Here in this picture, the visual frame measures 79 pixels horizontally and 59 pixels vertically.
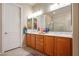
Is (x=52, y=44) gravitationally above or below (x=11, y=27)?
below

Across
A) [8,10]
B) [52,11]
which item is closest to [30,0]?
[8,10]

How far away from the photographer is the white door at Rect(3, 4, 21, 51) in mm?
1692

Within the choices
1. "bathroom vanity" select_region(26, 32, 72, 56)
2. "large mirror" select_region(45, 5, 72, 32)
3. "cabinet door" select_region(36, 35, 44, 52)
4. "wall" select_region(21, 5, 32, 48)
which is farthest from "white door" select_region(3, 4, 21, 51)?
"large mirror" select_region(45, 5, 72, 32)

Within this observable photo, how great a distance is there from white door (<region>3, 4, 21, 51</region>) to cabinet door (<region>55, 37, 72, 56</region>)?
0.67 m

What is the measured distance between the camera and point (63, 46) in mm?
1723

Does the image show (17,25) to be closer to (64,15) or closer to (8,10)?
(8,10)

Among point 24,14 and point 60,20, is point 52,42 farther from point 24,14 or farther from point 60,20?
point 24,14

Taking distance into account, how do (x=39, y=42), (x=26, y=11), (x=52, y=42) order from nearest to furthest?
(x=26, y=11)
(x=52, y=42)
(x=39, y=42)

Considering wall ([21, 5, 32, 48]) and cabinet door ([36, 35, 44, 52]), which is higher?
wall ([21, 5, 32, 48])

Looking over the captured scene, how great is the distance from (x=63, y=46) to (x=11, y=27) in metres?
0.96

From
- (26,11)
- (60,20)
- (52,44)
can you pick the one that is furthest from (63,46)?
(26,11)

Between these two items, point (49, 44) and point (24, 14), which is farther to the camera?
point (49, 44)

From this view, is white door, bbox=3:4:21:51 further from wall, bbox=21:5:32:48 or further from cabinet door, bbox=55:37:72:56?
cabinet door, bbox=55:37:72:56

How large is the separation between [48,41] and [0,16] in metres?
1.07
